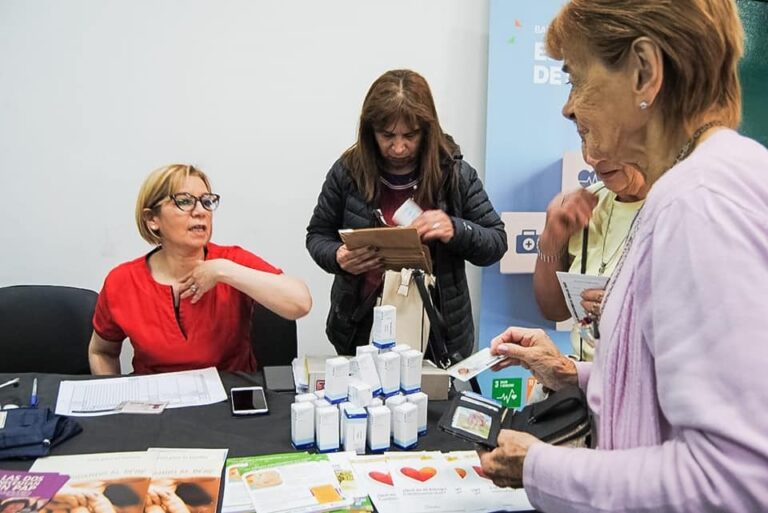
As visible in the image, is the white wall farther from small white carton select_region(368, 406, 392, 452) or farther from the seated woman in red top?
small white carton select_region(368, 406, 392, 452)

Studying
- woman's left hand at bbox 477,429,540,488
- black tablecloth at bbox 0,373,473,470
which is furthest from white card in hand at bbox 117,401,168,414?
woman's left hand at bbox 477,429,540,488

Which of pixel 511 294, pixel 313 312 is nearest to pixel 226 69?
pixel 313 312

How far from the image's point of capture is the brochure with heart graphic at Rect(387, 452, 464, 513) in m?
1.25

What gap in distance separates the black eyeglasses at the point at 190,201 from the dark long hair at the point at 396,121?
1.83ft

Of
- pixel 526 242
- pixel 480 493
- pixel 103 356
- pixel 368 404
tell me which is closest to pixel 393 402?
pixel 368 404

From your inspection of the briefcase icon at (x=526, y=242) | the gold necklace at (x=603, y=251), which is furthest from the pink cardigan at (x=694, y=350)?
the briefcase icon at (x=526, y=242)

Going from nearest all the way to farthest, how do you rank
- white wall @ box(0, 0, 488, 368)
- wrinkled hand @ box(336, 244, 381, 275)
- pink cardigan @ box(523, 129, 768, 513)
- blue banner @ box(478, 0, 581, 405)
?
pink cardigan @ box(523, 129, 768, 513) < wrinkled hand @ box(336, 244, 381, 275) < white wall @ box(0, 0, 488, 368) < blue banner @ box(478, 0, 581, 405)

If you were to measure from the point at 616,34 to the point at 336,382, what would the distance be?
3.21 ft

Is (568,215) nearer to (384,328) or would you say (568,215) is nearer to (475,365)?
(475,365)

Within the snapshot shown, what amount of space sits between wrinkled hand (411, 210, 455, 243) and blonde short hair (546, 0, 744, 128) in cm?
136

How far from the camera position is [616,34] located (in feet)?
2.86

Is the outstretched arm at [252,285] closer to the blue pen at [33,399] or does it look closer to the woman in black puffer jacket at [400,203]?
the woman in black puffer jacket at [400,203]

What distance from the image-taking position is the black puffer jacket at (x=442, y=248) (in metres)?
2.41

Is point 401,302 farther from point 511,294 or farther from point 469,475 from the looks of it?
point 511,294
